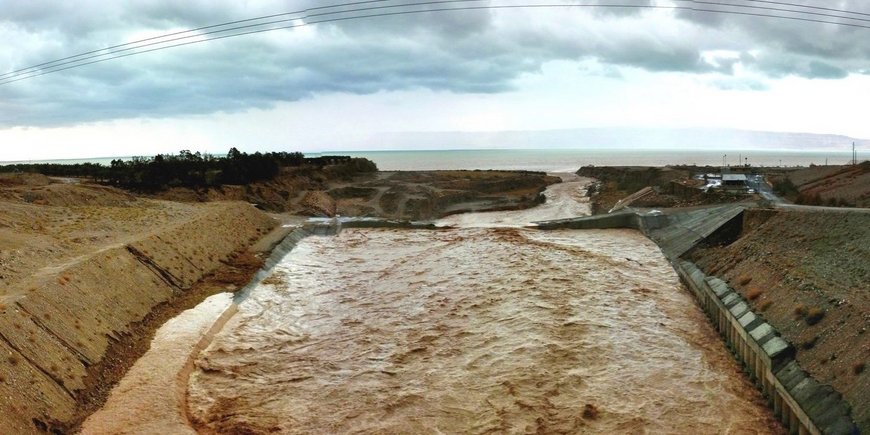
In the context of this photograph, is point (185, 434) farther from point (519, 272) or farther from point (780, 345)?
point (519, 272)

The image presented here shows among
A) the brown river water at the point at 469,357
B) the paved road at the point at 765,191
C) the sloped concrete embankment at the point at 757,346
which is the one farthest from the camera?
the paved road at the point at 765,191

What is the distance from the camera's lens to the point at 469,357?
47.1 feet

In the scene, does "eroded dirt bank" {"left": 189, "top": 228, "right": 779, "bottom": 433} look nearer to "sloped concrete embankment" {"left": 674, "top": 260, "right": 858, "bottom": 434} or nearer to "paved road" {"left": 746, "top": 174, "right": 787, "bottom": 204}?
"sloped concrete embankment" {"left": 674, "top": 260, "right": 858, "bottom": 434}

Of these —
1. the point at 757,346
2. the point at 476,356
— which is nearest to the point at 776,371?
the point at 757,346

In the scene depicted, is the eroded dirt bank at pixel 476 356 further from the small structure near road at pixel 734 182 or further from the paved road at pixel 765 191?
the small structure near road at pixel 734 182

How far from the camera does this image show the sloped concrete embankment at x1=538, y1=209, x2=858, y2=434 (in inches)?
371

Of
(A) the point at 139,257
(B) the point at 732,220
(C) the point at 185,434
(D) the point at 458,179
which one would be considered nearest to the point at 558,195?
(D) the point at 458,179

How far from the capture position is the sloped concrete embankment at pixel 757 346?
941 cm

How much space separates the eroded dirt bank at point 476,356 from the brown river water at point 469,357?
46mm

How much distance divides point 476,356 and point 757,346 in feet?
20.3

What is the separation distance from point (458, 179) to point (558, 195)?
11.0 m

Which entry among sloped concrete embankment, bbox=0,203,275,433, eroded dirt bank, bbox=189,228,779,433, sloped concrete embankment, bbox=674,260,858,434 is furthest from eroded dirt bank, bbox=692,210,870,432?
sloped concrete embankment, bbox=0,203,275,433

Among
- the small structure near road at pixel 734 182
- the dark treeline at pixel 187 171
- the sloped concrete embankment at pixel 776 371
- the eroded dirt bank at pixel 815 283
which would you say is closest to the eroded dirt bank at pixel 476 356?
the sloped concrete embankment at pixel 776 371

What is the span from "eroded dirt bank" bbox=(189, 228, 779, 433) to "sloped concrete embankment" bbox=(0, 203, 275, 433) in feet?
7.20
